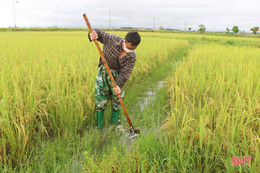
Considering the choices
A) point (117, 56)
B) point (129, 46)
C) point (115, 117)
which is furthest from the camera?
point (115, 117)

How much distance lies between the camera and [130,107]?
266cm

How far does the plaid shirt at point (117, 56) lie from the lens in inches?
73.4

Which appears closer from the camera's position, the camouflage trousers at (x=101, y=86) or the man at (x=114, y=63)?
the man at (x=114, y=63)

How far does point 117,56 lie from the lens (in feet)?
6.15

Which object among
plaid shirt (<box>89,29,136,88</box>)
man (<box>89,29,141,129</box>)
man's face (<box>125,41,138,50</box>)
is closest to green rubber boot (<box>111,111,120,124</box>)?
man (<box>89,29,141,129</box>)

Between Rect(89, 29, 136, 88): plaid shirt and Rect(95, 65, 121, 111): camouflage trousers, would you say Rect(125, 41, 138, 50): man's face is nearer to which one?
Rect(89, 29, 136, 88): plaid shirt

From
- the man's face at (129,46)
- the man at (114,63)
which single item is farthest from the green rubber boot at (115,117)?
the man's face at (129,46)

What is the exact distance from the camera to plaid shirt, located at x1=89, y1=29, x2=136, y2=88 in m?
1.87

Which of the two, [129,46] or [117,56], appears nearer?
[129,46]

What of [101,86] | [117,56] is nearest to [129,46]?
[117,56]

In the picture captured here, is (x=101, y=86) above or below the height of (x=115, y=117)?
above

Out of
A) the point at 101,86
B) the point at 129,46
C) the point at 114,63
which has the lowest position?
the point at 101,86

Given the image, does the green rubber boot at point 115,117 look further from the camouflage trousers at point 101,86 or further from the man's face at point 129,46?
the man's face at point 129,46

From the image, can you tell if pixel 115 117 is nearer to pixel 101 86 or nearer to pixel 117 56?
pixel 101 86
